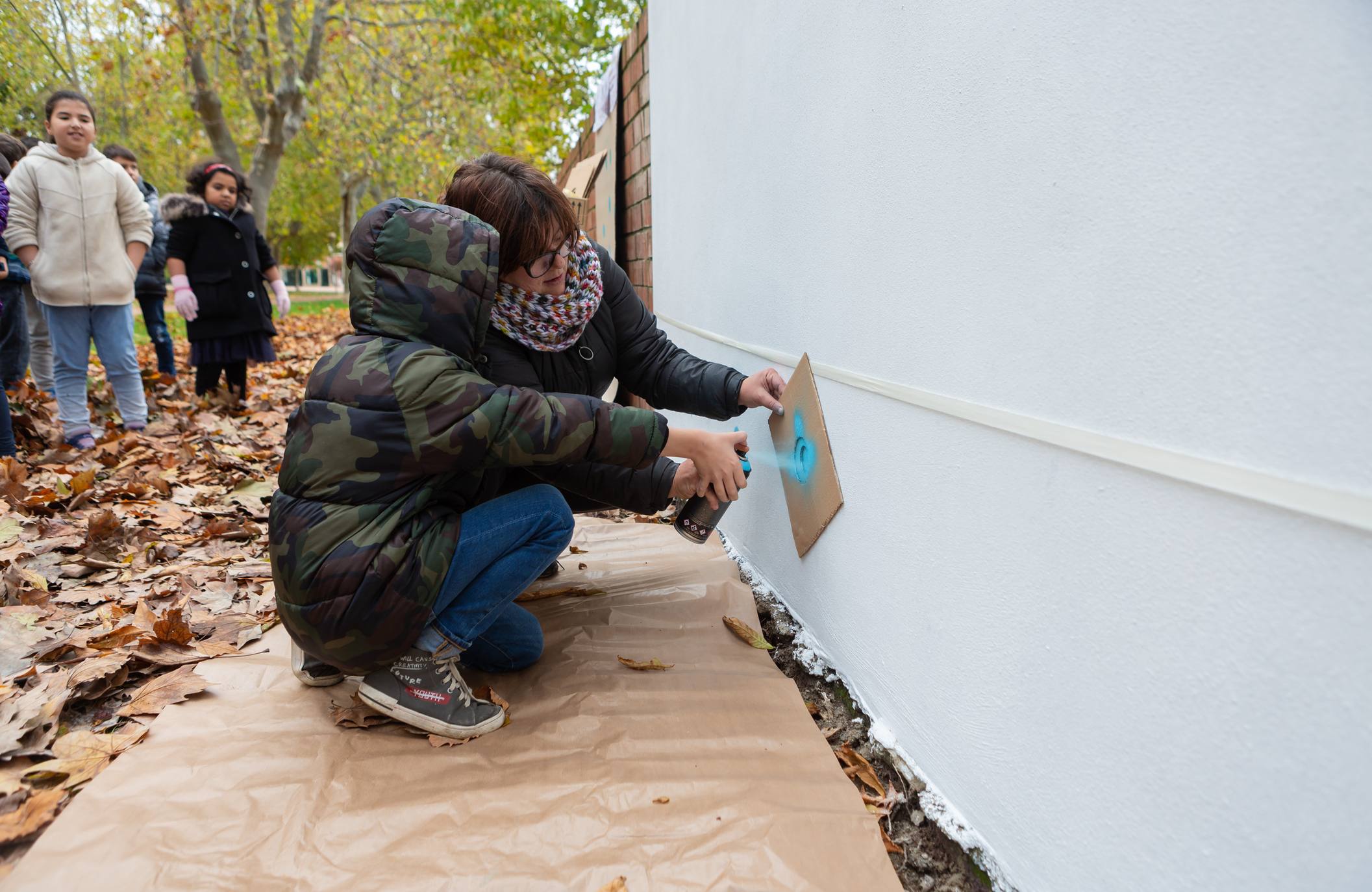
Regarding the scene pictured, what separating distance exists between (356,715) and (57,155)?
3.75m

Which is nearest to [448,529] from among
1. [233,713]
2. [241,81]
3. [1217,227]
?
[233,713]

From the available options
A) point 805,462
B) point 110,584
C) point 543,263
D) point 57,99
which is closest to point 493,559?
point 543,263

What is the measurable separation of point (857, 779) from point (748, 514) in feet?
3.78

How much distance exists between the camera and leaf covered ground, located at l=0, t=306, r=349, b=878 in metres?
1.63

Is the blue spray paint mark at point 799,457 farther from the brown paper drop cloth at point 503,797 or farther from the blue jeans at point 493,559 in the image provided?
the blue jeans at point 493,559

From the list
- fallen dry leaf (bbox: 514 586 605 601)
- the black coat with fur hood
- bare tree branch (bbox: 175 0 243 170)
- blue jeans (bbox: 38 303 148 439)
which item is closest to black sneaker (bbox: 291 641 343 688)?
fallen dry leaf (bbox: 514 586 605 601)

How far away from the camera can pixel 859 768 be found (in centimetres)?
161

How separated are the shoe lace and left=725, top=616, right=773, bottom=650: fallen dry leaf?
723 mm

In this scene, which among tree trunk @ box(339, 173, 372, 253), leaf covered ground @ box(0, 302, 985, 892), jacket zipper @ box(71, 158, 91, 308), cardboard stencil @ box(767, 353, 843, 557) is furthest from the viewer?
tree trunk @ box(339, 173, 372, 253)

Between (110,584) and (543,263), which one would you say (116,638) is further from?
(543,263)

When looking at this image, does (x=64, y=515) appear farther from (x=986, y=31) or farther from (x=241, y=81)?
(x=241, y=81)

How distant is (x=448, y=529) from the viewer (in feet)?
5.53

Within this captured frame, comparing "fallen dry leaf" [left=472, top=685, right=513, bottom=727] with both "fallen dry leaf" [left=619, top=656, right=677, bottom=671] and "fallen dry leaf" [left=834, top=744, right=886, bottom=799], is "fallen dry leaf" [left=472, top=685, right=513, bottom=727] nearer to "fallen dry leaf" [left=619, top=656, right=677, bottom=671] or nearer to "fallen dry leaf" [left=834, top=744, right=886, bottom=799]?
"fallen dry leaf" [left=619, top=656, right=677, bottom=671]

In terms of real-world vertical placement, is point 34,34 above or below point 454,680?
above
